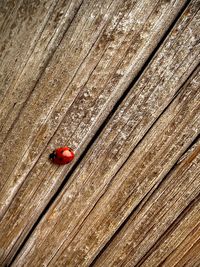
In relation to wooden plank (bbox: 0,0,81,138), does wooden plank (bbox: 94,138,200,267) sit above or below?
below

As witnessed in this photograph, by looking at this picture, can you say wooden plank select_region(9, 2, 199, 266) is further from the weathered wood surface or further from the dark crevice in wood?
the dark crevice in wood

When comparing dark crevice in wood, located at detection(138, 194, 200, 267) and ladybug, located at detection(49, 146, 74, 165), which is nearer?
ladybug, located at detection(49, 146, 74, 165)

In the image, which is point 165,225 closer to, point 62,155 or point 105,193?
point 105,193

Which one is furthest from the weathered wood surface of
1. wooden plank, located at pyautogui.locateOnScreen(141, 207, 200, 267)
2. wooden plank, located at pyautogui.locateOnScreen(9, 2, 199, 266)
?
wooden plank, located at pyautogui.locateOnScreen(141, 207, 200, 267)

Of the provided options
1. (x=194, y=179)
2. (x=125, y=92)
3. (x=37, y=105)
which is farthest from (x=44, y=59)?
(x=194, y=179)

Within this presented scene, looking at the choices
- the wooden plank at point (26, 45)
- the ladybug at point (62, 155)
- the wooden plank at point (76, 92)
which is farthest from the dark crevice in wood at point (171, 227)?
the wooden plank at point (26, 45)

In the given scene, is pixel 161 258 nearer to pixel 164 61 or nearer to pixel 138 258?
pixel 138 258

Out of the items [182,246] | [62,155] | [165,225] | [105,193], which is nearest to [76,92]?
[62,155]
